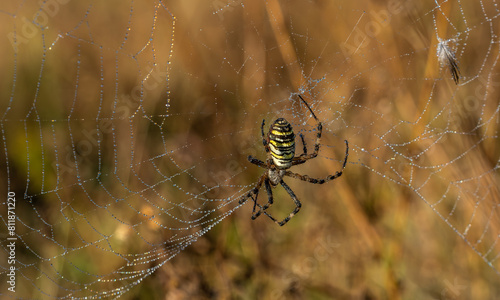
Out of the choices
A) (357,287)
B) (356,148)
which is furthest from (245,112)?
(357,287)

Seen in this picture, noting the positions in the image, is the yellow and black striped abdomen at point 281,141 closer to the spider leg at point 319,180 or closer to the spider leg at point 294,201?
the spider leg at point 319,180

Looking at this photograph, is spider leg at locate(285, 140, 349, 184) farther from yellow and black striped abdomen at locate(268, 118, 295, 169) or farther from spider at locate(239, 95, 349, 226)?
yellow and black striped abdomen at locate(268, 118, 295, 169)

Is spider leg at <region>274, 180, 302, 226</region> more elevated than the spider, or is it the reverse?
the spider

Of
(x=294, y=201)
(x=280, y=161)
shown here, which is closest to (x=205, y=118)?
(x=280, y=161)

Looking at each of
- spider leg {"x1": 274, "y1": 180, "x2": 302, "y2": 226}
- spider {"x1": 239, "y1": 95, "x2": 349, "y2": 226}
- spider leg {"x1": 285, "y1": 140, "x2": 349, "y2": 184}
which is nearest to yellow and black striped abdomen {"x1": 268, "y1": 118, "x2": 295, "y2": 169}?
spider {"x1": 239, "y1": 95, "x2": 349, "y2": 226}

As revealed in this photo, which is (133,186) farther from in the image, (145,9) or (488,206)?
(488,206)

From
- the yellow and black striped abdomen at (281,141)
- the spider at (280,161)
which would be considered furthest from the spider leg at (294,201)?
the yellow and black striped abdomen at (281,141)
